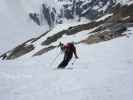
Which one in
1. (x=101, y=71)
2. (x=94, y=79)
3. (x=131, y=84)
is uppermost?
(x=131, y=84)

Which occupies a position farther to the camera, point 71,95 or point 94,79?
point 94,79

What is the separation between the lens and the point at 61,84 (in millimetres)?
14391

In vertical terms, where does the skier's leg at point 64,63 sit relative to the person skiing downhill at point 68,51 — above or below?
below

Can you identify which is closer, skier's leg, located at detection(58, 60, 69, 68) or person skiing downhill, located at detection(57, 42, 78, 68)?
person skiing downhill, located at detection(57, 42, 78, 68)

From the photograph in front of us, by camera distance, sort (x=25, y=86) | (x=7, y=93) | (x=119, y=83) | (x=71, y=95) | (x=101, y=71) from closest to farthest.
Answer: (x=71, y=95) → (x=119, y=83) → (x=7, y=93) → (x=25, y=86) → (x=101, y=71)

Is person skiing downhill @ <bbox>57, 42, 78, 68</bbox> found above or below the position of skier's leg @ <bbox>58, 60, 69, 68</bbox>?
above

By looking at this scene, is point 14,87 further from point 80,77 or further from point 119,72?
point 119,72

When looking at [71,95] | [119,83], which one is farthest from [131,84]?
[71,95]

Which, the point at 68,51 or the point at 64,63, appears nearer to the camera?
the point at 68,51

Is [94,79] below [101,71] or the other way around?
the other way around

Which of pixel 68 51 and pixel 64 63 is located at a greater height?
pixel 68 51

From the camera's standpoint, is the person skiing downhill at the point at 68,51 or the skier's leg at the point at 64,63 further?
the skier's leg at the point at 64,63

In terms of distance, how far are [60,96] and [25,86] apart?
3.37 m

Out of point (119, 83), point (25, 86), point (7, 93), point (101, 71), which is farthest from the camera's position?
point (101, 71)
